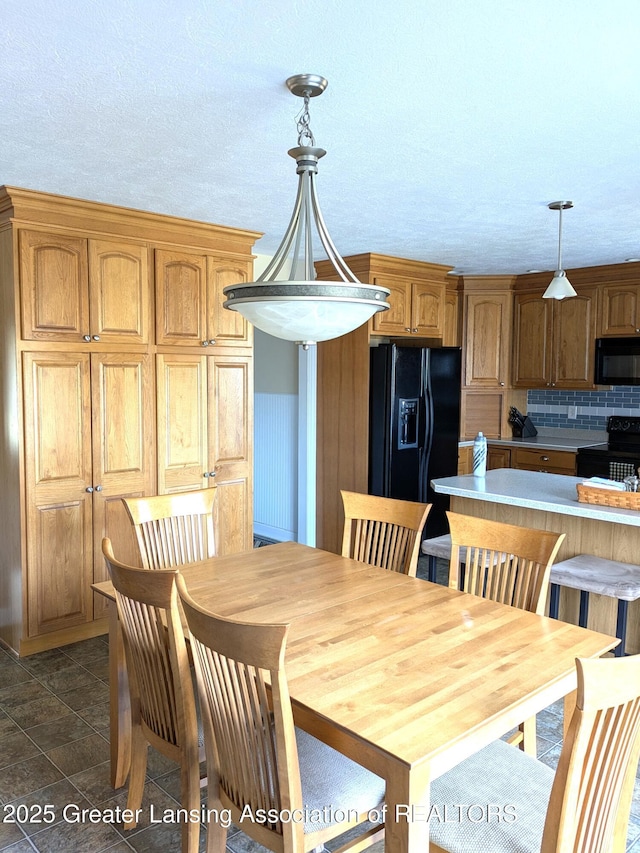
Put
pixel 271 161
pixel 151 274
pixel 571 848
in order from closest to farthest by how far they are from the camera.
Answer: pixel 571 848, pixel 271 161, pixel 151 274

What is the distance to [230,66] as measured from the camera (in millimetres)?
1798

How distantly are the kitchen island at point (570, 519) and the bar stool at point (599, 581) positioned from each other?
0.11 meters

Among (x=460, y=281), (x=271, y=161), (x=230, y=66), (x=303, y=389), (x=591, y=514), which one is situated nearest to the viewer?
(x=230, y=66)

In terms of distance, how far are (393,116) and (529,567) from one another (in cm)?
156

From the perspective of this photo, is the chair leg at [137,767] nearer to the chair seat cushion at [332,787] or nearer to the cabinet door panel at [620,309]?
the chair seat cushion at [332,787]

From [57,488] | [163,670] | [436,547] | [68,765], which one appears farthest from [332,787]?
[57,488]

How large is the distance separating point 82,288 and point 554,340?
3881mm

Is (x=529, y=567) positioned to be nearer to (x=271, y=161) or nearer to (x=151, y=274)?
(x=271, y=161)

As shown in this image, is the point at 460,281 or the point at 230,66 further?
the point at 460,281

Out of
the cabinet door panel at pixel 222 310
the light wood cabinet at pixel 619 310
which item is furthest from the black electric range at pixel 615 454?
the cabinet door panel at pixel 222 310

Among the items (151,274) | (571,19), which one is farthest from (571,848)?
(151,274)

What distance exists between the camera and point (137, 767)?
2.05m

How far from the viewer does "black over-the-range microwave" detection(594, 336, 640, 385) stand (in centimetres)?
507

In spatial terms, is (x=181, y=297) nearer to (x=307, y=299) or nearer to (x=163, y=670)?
(x=307, y=299)
